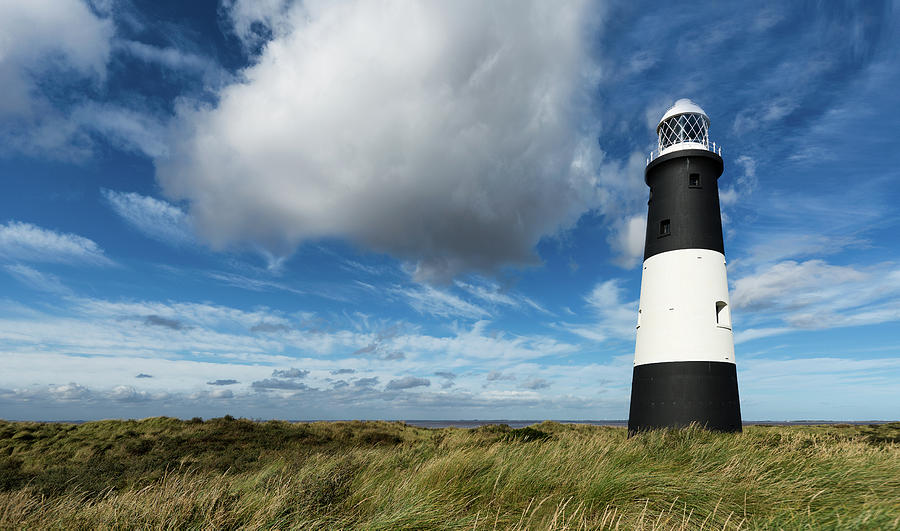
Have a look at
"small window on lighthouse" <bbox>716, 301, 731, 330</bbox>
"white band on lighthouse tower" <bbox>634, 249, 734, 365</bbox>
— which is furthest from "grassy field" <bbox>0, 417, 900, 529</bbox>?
"small window on lighthouse" <bbox>716, 301, 731, 330</bbox>

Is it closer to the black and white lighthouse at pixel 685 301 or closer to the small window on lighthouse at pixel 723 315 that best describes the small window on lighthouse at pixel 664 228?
the black and white lighthouse at pixel 685 301

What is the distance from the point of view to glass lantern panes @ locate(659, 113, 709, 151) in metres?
16.4

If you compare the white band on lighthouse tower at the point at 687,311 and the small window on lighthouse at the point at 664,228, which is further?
the small window on lighthouse at the point at 664,228

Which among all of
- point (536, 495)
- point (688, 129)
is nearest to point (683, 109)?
point (688, 129)

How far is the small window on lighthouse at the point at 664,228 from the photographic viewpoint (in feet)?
50.7

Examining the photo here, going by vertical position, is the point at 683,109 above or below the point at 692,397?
above

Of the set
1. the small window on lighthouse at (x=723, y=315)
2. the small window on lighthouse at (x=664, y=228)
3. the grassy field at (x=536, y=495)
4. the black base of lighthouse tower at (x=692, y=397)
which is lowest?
the grassy field at (x=536, y=495)

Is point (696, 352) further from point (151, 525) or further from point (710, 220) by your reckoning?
point (151, 525)

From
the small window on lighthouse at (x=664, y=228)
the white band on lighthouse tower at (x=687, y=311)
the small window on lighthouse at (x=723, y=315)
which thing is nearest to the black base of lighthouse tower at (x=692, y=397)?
the white band on lighthouse tower at (x=687, y=311)

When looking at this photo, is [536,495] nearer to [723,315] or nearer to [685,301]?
[685,301]

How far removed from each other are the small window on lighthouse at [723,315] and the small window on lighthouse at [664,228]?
2.63 meters

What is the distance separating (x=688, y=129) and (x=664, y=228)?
3740mm

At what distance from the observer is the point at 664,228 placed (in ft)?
51.4

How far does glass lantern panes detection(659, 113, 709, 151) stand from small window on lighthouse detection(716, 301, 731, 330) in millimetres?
5489
